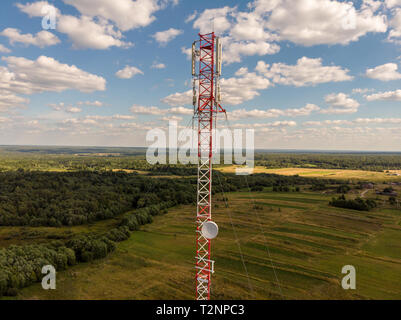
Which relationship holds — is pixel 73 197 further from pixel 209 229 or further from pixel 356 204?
pixel 356 204

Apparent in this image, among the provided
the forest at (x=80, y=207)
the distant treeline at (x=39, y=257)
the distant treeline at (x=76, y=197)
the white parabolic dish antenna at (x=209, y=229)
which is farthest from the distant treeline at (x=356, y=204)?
the white parabolic dish antenna at (x=209, y=229)

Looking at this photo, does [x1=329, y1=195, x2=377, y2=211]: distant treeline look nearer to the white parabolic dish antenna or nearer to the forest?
the forest

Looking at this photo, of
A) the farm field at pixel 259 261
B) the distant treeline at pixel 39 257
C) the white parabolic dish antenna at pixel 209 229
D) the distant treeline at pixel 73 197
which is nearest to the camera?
the white parabolic dish antenna at pixel 209 229

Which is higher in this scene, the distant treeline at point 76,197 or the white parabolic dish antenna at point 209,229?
the white parabolic dish antenna at point 209,229

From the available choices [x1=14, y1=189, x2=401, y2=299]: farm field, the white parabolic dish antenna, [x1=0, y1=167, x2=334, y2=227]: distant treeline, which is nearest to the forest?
[x1=0, y1=167, x2=334, y2=227]: distant treeline

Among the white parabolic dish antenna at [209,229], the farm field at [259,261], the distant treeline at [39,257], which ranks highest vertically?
the white parabolic dish antenna at [209,229]

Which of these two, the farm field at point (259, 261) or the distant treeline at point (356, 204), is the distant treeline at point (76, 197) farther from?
the distant treeline at point (356, 204)

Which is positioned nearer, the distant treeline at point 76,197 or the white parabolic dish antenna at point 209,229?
the white parabolic dish antenna at point 209,229
